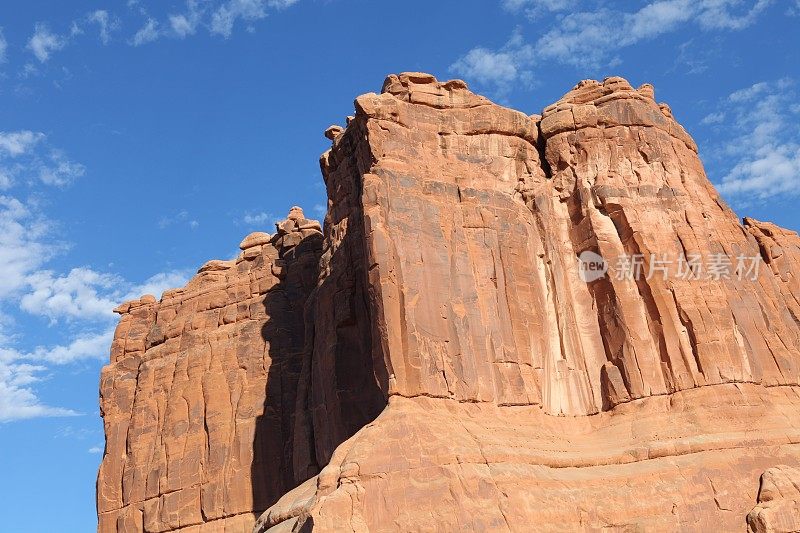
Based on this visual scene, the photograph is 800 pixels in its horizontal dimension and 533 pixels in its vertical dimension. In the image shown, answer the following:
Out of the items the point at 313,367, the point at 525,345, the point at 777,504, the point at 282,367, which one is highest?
the point at 282,367

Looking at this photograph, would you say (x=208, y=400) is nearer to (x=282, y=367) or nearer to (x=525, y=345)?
(x=282, y=367)

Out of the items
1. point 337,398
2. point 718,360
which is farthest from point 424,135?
point 718,360

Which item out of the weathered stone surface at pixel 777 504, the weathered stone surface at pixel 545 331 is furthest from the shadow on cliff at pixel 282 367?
the weathered stone surface at pixel 777 504

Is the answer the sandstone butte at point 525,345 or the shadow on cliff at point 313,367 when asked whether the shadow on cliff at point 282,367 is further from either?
the sandstone butte at point 525,345

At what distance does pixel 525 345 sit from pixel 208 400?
22835mm

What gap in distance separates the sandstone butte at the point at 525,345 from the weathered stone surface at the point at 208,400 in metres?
0.31

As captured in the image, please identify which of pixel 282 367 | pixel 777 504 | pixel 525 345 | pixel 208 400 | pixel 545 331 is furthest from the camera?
pixel 208 400

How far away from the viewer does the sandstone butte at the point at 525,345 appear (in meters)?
30.2

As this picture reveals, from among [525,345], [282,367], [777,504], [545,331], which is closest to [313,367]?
[282,367]

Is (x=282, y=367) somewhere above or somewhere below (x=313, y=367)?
above

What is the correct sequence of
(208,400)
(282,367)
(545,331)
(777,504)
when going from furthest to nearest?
(208,400)
(282,367)
(545,331)
(777,504)

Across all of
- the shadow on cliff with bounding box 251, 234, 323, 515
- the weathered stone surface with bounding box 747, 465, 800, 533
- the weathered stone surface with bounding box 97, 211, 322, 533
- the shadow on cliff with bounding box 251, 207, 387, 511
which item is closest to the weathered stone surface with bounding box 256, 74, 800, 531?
the weathered stone surface with bounding box 747, 465, 800, 533

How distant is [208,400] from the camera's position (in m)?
53.0

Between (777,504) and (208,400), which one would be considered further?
(208,400)
